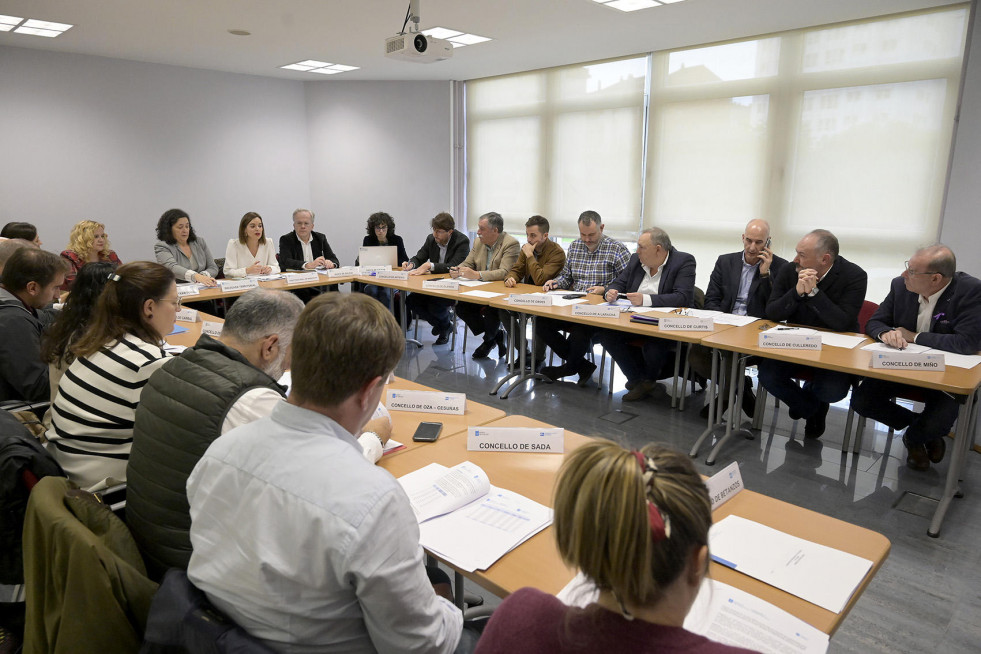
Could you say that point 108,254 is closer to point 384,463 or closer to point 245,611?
point 384,463

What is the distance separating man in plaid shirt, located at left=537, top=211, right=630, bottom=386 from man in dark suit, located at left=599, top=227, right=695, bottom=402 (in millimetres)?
265

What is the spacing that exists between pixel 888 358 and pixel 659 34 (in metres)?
3.85

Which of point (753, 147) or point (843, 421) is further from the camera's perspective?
point (753, 147)

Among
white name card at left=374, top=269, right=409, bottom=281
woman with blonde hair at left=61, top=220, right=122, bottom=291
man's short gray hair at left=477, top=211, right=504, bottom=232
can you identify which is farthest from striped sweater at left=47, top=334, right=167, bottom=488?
man's short gray hair at left=477, top=211, right=504, bottom=232

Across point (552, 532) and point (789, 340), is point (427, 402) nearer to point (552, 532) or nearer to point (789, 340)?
point (552, 532)

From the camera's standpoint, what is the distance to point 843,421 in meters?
4.04

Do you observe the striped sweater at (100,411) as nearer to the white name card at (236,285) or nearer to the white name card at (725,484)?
the white name card at (725,484)

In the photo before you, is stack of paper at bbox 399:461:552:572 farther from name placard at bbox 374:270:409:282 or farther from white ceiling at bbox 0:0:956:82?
name placard at bbox 374:270:409:282

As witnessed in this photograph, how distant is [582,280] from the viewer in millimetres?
5086

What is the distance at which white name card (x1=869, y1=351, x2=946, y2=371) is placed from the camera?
2771mm

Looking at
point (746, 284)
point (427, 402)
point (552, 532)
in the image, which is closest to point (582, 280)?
point (746, 284)

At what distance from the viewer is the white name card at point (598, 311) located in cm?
398

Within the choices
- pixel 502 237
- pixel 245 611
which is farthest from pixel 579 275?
pixel 245 611

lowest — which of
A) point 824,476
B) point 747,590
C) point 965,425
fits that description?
point 824,476
